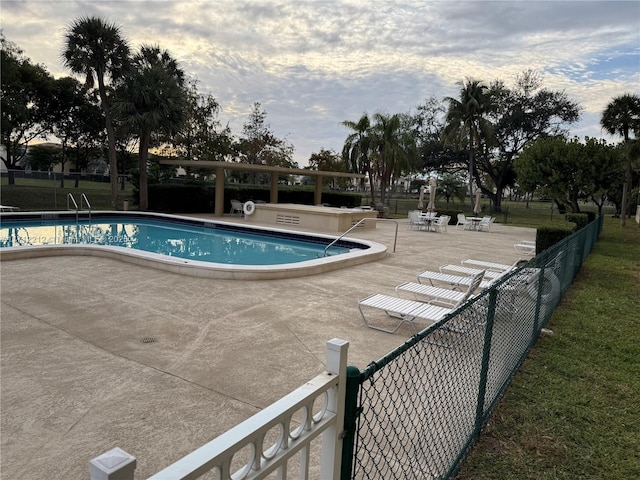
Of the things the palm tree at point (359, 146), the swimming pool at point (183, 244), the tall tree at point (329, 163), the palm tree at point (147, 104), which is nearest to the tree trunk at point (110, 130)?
the palm tree at point (147, 104)

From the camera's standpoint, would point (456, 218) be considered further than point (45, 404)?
Yes

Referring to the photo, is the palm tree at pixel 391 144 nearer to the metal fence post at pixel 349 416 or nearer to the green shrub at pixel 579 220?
the green shrub at pixel 579 220

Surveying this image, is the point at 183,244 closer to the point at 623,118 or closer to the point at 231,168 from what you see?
the point at 231,168

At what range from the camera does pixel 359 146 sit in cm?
2419

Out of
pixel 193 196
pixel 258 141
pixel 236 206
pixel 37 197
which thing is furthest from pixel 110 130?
pixel 258 141

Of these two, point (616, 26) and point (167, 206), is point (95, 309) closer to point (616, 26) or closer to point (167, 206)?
point (616, 26)

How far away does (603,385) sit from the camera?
3.79 metres

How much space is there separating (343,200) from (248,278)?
21.3 metres

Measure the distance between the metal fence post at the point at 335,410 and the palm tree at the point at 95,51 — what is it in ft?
67.6

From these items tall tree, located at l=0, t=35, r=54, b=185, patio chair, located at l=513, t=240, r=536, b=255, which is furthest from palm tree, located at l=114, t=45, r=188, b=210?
patio chair, located at l=513, t=240, r=536, b=255

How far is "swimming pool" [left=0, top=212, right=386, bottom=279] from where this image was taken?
753cm

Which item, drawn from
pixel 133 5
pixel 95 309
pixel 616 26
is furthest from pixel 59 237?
pixel 616 26

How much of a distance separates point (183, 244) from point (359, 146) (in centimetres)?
1416

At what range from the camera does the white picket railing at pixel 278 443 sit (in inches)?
31.3
